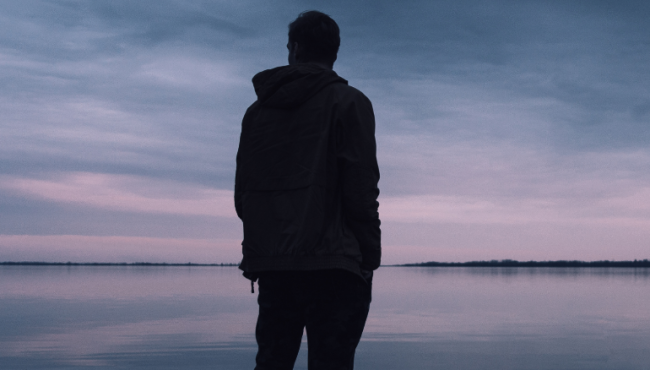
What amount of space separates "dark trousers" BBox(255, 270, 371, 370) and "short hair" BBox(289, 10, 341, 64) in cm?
103

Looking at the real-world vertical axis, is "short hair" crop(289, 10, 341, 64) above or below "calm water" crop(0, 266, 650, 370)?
above

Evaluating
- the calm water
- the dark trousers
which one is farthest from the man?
the calm water

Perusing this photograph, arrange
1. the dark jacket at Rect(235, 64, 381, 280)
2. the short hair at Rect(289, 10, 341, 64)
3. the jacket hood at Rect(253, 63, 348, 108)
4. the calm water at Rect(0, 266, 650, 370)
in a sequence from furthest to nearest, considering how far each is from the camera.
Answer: the calm water at Rect(0, 266, 650, 370), the short hair at Rect(289, 10, 341, 64), the jacket hood at Rect(253, 63, 348, 108), the dark jacket at Rect(235, 64, 381, 280)

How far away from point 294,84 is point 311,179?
0.45m

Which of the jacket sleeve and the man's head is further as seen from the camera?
the man's head

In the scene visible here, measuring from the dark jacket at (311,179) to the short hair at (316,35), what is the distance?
0.15m

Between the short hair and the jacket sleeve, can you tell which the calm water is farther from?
the short hair

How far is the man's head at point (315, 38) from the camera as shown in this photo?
2648mm

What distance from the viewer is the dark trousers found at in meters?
2.41

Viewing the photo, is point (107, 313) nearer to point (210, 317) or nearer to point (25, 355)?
point (210, 317)

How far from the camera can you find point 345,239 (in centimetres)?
241

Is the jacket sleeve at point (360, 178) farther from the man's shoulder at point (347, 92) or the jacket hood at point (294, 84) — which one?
the jacket hood at point (294, 84)

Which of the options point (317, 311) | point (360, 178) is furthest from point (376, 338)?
point (360, 178)

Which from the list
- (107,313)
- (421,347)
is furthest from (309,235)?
(107,313)
